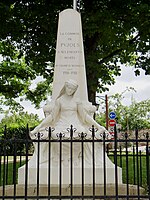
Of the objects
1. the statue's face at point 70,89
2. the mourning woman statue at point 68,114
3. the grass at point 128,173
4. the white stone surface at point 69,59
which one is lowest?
the grass at point 128,173

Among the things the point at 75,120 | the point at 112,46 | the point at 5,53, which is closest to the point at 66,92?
the point at 75,120

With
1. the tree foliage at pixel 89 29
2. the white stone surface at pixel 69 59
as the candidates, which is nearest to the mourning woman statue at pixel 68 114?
the white stone surface at pixel 69 59

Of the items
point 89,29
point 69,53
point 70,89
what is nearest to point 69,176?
point 70,89

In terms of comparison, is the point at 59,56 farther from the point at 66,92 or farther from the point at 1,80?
the point at 1,80

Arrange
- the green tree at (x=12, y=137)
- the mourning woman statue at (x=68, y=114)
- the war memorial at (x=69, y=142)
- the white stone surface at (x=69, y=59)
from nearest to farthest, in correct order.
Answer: the green tree at (x=12, y=137) < the war memorial at (x=69, y=142) < the mourning woman statue at (x=68, y=114) < the white stone surface at (x=69, y=59)

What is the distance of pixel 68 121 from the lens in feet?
22.9

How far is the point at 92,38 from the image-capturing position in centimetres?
1425

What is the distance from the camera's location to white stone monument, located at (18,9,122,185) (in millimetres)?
6316

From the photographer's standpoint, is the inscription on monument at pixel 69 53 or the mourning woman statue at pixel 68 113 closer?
→ the mourning woman statue at pixel 68 113

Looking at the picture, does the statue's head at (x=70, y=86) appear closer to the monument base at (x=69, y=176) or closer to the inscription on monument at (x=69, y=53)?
the inscription on monument at (x=69, y=53)

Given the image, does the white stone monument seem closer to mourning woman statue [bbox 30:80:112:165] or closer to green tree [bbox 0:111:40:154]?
mourning woman statue [bbox 30:80:112:165]

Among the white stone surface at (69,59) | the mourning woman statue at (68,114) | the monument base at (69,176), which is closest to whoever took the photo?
the monument base at (69,176)

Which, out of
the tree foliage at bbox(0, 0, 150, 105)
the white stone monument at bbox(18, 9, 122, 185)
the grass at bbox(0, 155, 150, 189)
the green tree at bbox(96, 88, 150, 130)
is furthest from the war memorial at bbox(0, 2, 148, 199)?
the green tree at bbox(96, 88, 150, 130)

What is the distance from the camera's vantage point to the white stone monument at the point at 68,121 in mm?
6316
